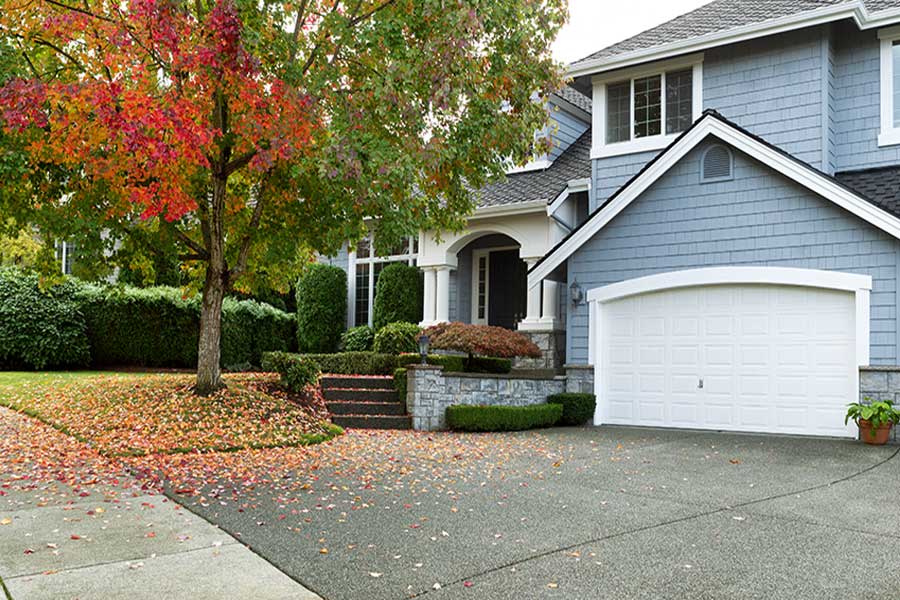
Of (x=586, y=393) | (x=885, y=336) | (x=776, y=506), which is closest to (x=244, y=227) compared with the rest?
(x=586, y=393)

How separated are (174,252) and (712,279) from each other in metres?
8.12

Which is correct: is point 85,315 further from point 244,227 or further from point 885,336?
point 885,336

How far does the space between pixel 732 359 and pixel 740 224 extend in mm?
2070

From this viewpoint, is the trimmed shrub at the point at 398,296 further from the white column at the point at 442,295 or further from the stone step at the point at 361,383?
the stone step at the point at 361,383

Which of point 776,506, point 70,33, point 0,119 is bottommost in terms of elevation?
point 776,506

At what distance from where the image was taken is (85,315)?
1650cm

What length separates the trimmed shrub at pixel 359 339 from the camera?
17.7 meters

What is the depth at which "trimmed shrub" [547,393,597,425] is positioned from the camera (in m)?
12.8

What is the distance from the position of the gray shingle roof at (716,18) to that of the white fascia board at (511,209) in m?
2.77

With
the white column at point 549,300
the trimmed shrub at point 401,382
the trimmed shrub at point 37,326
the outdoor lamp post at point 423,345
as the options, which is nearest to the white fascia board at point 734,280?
the white column at point 549,300

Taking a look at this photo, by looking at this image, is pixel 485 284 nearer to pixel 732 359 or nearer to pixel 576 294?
pixel 576 294

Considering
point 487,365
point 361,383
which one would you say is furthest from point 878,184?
point 361,383

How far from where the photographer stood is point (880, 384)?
1046 cm

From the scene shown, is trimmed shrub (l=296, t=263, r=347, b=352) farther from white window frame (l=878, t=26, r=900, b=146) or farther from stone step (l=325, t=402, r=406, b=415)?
white window frame (l=878, t=26, r=900, b=146)
